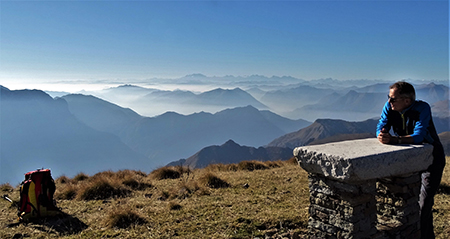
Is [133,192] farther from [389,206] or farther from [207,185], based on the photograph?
[389,206]

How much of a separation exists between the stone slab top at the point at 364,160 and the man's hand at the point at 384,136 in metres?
0.06

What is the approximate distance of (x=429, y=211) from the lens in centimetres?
439

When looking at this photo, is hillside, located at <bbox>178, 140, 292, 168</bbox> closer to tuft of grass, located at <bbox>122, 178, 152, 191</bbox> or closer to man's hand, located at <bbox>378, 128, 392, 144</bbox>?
tuft of grass, located at <bbox>122, 178, 152, 191</bbox>

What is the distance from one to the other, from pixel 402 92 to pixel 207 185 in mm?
6377

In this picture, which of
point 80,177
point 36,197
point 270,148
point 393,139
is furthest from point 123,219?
point 270,148

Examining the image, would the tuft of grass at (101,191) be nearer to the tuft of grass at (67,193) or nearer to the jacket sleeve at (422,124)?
the tuft of grass at (67,193)

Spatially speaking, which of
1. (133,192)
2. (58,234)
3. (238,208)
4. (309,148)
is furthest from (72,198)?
(309,148)

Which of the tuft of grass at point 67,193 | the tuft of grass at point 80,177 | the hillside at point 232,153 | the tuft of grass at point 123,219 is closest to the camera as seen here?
the tuft of grass at point 123,219

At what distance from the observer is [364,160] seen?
11.4 ft

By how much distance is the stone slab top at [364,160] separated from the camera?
11.4 ft

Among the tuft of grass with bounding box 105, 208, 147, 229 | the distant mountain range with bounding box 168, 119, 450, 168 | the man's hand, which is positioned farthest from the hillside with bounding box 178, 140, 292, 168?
the man's hand

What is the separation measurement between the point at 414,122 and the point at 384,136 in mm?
513

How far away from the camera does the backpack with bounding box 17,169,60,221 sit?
6496mm

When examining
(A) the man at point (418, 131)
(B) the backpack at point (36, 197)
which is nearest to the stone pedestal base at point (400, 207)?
(A) the man at point (418, 131)
